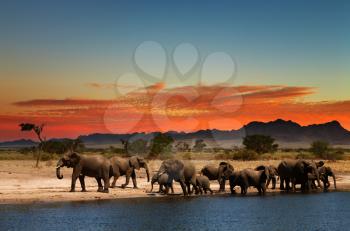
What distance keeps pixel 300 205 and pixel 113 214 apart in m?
10.7

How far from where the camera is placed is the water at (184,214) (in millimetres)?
24969

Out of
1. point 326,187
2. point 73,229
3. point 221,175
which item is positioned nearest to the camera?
point 73,229

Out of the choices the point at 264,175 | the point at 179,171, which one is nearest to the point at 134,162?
the point at 179,171

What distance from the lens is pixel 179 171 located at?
37469mm

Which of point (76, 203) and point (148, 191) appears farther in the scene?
point (148, 191)

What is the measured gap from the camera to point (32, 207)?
30.2 meters

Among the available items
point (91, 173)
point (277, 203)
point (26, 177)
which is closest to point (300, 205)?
point (277, 203)

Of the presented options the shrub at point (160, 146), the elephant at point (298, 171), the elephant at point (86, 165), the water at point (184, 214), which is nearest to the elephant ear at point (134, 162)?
the elephant at point (86, 165)

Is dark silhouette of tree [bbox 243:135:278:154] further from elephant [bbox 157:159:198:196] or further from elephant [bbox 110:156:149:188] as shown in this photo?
elephant [bbox 157:159:198:196]

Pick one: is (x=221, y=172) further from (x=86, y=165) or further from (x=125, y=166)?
(x=86, y=165)

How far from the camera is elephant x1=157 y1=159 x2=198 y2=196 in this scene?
3744 cm

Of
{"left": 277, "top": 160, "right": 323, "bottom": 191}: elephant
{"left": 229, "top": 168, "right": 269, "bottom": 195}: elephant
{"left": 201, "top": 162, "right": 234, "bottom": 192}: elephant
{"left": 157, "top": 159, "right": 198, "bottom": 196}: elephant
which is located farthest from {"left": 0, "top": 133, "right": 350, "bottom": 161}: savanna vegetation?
{"left": 229, "top": 168, "right": 269, "bottom": 195}: elephant

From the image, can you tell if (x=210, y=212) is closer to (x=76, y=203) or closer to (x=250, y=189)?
(x=76, y=203)

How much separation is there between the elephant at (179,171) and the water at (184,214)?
2.12 metres
